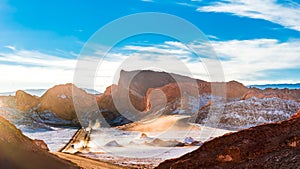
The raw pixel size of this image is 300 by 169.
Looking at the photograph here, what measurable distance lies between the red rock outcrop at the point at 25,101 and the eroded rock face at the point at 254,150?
91605mm

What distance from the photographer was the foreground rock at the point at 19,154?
13.9 meters

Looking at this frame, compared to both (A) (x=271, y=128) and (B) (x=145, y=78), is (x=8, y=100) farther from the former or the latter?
(A) (x=271, y=128)

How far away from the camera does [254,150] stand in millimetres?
13273

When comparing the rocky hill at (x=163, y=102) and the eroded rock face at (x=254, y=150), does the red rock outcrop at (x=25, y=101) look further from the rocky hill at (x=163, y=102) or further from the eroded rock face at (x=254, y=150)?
the eroded rock face at (x=254, y=150)

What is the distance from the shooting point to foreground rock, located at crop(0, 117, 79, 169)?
13898 mm

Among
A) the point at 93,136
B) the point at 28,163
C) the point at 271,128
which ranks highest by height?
the point at 271,128

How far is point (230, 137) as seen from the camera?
15.3m

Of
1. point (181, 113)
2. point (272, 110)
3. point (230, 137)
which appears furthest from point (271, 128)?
point (181, 113)

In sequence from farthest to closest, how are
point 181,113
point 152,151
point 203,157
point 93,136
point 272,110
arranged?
point 181,113
point 272,110
point 93,136
point 152,151
point 203,157

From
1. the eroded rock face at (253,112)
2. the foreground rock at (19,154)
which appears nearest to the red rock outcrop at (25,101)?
the eroded rock face at (253,112)

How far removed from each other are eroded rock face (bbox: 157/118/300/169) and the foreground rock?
439 cm

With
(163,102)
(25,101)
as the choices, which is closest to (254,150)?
(163,102)

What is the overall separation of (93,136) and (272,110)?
90.5 ft

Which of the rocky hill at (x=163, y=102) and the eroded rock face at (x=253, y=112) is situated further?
the rocky hill at (x=163, y=102)
